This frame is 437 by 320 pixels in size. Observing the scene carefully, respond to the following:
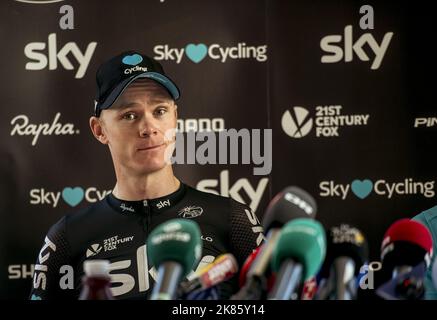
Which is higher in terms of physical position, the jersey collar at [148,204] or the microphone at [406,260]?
the jersey collar at [148,204]

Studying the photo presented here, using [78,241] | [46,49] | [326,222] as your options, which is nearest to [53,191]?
[78,241]

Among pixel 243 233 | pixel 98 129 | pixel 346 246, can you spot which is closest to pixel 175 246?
pixel 346 246

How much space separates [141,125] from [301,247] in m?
1.74

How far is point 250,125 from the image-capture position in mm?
3047

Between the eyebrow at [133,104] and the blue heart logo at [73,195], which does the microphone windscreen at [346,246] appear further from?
the blue heart logo at [73,195]

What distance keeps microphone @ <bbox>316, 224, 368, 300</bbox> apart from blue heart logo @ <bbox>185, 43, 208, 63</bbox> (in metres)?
1.91

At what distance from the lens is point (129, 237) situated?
2.78 meters

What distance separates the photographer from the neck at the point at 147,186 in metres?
2.87

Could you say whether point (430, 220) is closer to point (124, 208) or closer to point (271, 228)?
point (124, 208)

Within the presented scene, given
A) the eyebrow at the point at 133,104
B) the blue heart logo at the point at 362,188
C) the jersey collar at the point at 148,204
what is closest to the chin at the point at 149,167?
the jersey collar at the point at 148,204

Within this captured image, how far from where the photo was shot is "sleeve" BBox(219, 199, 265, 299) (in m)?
2.73

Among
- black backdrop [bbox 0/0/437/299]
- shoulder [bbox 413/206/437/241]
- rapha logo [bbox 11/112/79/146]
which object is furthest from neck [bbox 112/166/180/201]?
shoulder [bbox 413/206/437/241]
